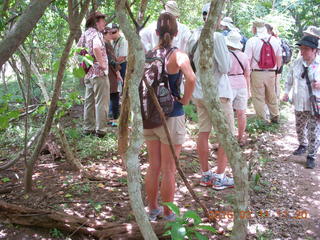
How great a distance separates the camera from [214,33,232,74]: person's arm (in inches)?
157

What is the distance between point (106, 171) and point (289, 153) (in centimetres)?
317

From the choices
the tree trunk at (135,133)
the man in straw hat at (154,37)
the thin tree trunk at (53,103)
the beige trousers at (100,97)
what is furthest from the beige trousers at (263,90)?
the tree trunk at (135,133)

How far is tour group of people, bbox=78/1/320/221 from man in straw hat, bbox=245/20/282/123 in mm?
18

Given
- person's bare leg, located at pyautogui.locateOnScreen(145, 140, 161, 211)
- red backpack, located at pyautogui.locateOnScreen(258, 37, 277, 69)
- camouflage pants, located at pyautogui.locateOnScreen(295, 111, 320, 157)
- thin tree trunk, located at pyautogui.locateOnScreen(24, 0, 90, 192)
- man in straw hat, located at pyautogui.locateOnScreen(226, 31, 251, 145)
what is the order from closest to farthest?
1. person's bare leg, located at pyautogui.locateOnScreen(145, 140, 161, 211)
2. thin tree trunk, located at pyautogui.locateOnScreen(24, 0, 90, 192)
3. camouflage pants, located at pyautogui.locateOnScreen(295, 111, 320, 157)
4. man in straw hat, located at pyautogui.locateOnScreen(226, 31, 251, 145)
5. red backpack, located at pyautogui.locateOnScreen(258, 37, 277, 69)

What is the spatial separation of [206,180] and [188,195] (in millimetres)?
367

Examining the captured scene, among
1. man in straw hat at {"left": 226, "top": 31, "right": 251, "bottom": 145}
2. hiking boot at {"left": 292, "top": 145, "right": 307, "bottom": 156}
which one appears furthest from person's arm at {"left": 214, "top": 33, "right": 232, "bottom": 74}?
hiking boot at {"left": 292, "top": 145, "right": 307, "bottom": 156}

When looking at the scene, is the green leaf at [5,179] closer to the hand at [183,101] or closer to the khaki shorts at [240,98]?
the hand at [183,101]

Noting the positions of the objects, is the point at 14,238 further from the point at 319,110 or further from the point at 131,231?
the point at 319,110

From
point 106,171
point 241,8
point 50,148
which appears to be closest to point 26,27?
point 106,171

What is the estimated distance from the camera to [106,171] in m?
4.81

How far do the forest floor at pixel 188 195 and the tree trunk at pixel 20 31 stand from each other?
1.78 meters

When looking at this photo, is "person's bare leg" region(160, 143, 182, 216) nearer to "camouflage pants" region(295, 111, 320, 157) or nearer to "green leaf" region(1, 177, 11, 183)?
"green leaf" region(1, 177, 11, 183)

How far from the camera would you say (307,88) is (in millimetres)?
5234
